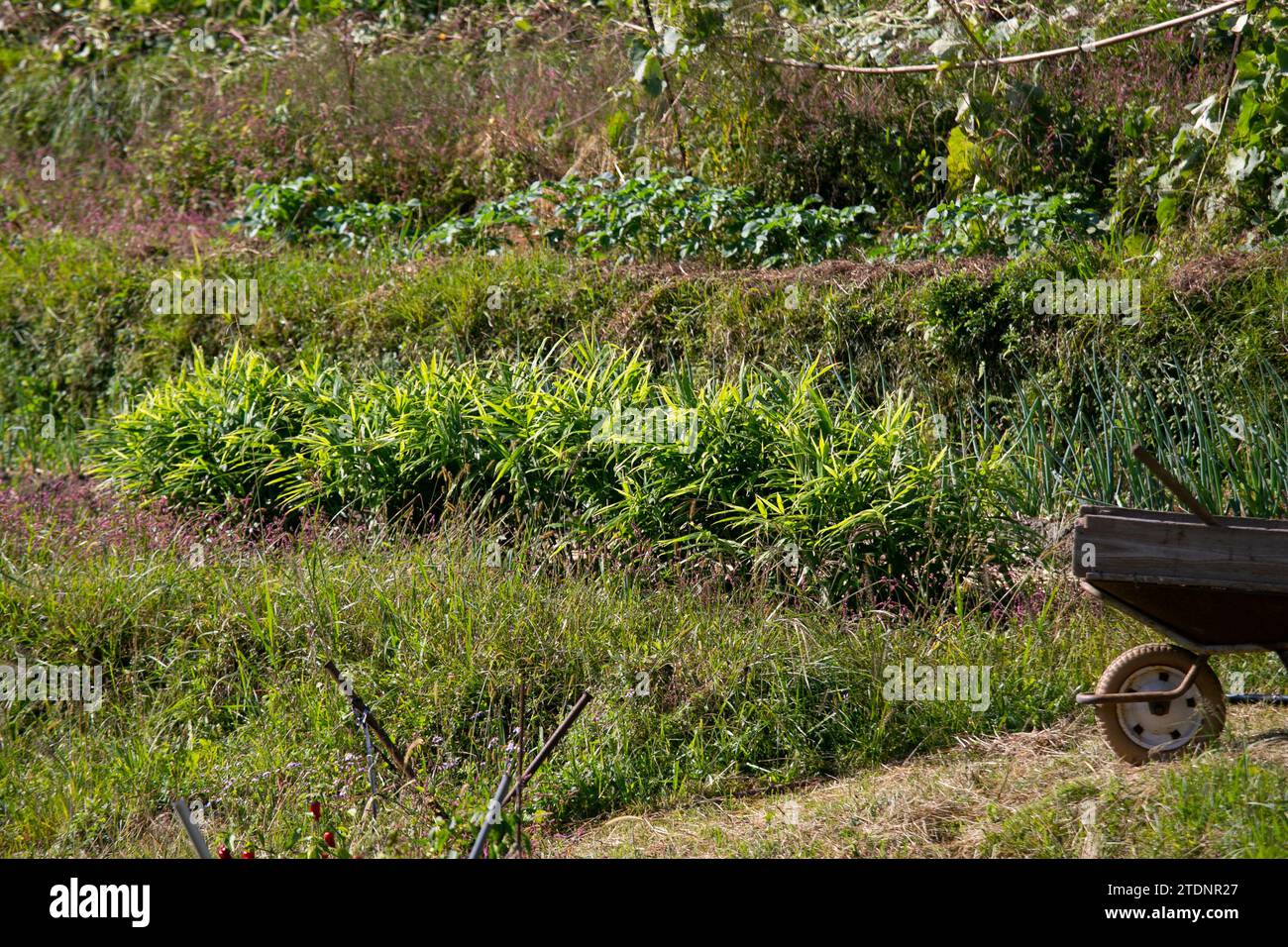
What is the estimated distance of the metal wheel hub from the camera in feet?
13.2

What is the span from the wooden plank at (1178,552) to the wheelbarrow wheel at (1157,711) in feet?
1.19

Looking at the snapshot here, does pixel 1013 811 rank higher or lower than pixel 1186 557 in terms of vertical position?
lower

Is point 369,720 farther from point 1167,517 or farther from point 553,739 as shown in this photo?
point 1167,517

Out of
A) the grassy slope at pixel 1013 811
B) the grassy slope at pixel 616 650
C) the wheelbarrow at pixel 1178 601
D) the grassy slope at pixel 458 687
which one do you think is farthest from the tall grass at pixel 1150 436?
the wheelbarrow at pixel 1178 601

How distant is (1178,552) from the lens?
12.4ft

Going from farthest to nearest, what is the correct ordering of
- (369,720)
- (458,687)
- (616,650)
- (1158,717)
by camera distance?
(616,650) < (458,687) < (1158,717) < (369,720)

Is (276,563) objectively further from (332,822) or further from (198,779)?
(332,822)

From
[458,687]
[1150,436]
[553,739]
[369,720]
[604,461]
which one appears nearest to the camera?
[553,739]

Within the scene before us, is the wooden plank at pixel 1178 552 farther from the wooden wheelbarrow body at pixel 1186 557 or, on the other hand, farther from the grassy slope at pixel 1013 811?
the grassy slope at pixel 1013 811

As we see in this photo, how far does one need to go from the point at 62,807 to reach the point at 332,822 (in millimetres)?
999

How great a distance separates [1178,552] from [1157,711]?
588mm

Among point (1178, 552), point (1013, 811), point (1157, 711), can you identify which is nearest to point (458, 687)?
point (1013, 811)

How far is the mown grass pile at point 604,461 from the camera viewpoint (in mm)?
5520

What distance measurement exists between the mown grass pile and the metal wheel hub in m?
1.36
